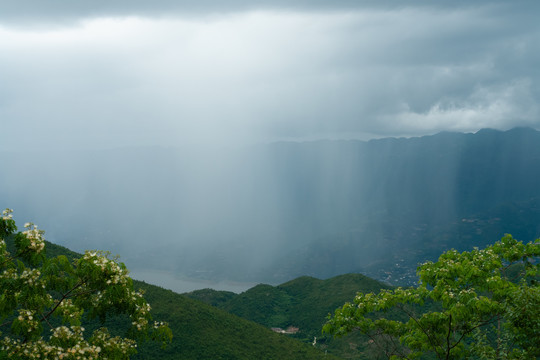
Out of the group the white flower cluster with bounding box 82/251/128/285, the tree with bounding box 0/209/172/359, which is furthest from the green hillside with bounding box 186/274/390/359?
the white flower cluster with bounding box 82/251/128/285

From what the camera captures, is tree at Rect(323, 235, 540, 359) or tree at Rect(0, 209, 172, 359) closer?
tree at Rect(0, 209, 172, 359)

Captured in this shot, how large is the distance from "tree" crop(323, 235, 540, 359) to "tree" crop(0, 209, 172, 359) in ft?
26.9

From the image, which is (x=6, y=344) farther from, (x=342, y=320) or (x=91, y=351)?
(x=342, y=320)

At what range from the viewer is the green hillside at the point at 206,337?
160ft

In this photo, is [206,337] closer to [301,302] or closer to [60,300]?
[60,300]

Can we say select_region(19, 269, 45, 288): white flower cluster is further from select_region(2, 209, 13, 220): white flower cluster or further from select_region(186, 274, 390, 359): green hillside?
select_region(186, 274, 390, 359): green hillside

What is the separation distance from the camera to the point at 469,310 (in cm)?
1258

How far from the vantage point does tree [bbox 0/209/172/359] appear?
8688mm

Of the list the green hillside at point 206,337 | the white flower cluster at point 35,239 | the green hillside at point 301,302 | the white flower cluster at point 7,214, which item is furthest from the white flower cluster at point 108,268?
the green hillside at point 301,302

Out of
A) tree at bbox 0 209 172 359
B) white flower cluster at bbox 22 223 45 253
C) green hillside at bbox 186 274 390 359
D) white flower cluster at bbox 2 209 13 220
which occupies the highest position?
green hillside at bbox 186 274 390 359

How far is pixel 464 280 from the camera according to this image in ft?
46.7

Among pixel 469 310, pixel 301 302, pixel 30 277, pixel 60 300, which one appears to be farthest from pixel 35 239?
pixel 301 302

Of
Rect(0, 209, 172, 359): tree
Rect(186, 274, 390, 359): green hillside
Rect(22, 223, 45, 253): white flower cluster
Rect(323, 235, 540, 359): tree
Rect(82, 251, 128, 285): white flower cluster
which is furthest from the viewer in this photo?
Rect(186, 274, 390, 359): green hillside

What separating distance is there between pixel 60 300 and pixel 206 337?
162 ft
